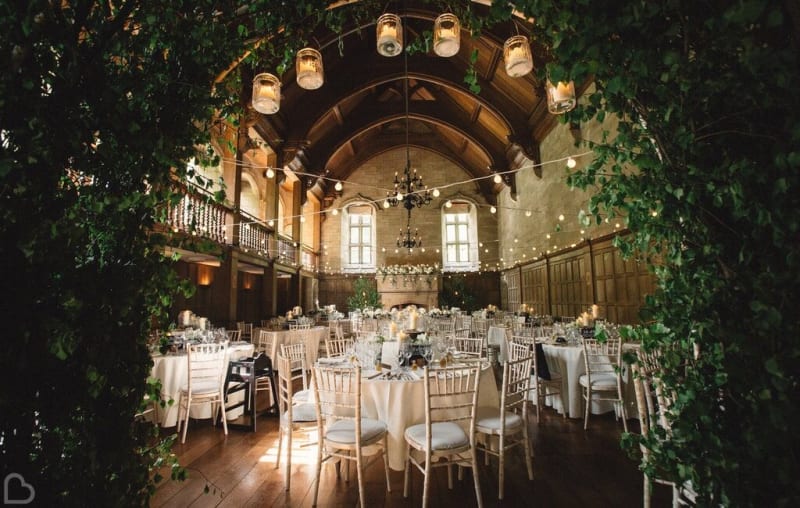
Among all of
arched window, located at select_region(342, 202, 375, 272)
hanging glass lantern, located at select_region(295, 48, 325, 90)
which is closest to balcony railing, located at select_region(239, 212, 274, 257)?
arched window, located at select_region(342, 202, 375, 272)

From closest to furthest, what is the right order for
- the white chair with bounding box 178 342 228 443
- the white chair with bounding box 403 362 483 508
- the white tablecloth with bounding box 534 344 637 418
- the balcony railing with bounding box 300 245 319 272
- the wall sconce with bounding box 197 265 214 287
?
the white chair with bounding box 403 362 483 508 → the white chair with bounding box 178 342 228 443 → the white tablecloth with bounding box 534 344 637 418 → the wall sconce with bounding box 197 265 214 287 → the balcony railing with bounding box 300 245 319 272

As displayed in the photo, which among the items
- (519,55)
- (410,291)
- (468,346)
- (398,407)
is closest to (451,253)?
(410,291)

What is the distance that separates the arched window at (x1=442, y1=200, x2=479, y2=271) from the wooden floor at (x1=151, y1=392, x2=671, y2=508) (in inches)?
464

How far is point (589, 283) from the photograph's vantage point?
7.87 meters

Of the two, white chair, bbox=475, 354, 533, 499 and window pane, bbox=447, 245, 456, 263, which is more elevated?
window pane, bbox=447, 245, 456, 263

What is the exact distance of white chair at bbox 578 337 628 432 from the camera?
4.34 metres

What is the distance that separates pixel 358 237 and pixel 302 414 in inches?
522

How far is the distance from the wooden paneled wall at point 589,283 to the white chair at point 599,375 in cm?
83

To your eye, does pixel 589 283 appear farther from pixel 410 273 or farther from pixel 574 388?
pixel 410 273

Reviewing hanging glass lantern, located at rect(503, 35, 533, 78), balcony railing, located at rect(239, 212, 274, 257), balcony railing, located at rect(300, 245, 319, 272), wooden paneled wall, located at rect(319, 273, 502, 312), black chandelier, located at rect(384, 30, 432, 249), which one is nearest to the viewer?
hanging glass lantern, located at rect(503, 35, 533, 78)

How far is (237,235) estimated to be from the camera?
9.00 metres

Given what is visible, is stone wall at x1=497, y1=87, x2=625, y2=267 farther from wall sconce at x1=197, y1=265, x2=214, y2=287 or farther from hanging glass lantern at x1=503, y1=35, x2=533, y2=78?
wall sconce at x1=197, y1=265, x2=214, y2=287

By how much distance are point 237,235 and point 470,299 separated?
338 inches

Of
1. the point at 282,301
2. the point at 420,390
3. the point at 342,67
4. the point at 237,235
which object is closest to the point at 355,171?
the point at 342,67
